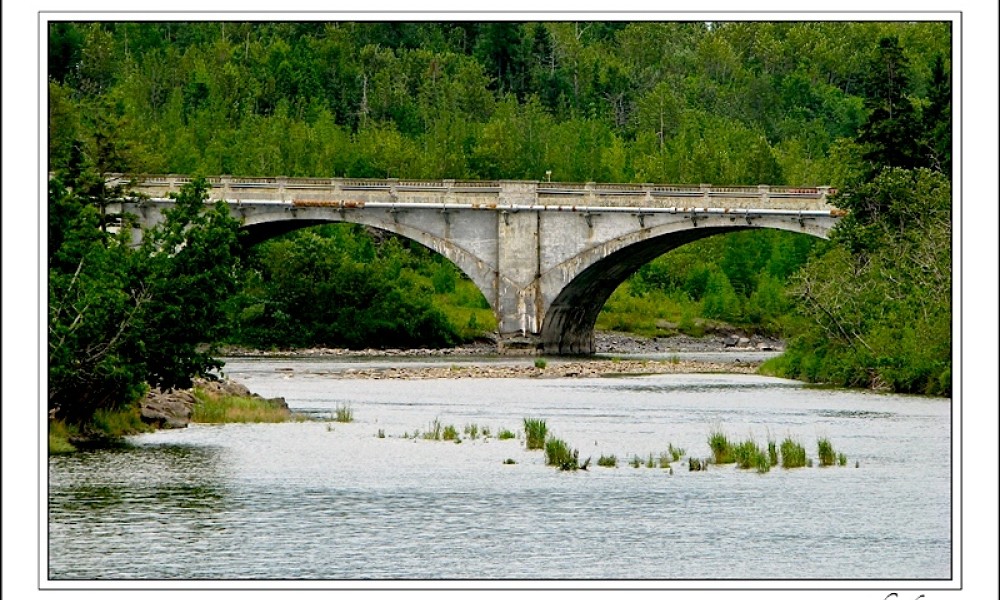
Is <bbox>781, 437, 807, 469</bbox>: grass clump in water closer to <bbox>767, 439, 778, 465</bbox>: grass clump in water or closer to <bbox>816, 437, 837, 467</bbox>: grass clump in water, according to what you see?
<bbox>767, 439, 778, 465</bbox>: grass clump in water

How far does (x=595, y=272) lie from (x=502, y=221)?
492 cm

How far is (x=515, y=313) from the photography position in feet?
292

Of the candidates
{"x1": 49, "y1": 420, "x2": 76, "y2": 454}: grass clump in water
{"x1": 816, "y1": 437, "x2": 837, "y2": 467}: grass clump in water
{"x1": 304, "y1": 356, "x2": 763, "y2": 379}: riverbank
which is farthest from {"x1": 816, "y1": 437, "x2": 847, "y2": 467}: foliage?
{"x1": 304, "y1": 356, "x2": 763, "y2": 379}: riverbank

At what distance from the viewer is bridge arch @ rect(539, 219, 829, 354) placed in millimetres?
83688

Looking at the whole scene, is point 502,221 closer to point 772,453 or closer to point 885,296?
point 885,296

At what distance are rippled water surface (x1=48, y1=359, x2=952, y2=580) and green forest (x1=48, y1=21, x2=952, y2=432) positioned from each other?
13.5 feet

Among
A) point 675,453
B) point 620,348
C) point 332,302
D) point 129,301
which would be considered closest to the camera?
point 675,453

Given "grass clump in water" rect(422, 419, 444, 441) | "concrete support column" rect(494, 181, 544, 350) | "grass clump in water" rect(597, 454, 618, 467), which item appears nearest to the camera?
"grass clump in water" rect(597, 454, 618, 467)

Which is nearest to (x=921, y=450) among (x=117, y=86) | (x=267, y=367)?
(x=267, y=367)

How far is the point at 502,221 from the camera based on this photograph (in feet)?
289

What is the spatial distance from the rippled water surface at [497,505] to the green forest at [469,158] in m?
4.13

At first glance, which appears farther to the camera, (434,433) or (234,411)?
(234,411)

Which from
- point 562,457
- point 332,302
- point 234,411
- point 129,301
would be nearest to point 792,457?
point 562,457

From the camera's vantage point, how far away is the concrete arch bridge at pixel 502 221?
86.8m
